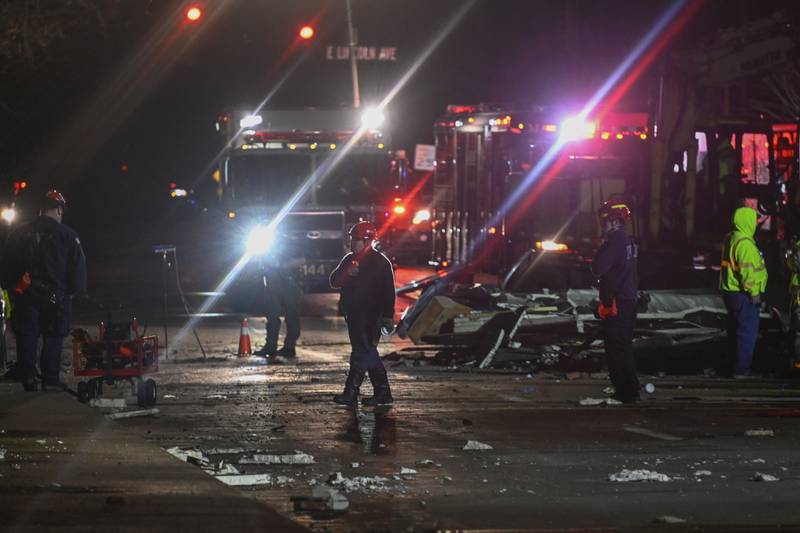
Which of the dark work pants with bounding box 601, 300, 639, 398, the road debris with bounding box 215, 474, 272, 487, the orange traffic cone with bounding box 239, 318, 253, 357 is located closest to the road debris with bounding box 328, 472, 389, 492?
the road debris with bounding box 215, 474, 272, 487

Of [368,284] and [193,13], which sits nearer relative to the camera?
[368,284]

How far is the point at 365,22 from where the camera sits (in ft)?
174

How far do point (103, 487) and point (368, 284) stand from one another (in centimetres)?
403

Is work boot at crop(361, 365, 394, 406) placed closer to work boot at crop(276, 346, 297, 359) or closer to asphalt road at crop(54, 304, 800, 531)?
asphalt road at crop(54, 304, 800, 531)

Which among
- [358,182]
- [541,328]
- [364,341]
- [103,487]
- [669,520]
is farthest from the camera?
[358,182]

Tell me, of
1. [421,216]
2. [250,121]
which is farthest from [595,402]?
[421,216]

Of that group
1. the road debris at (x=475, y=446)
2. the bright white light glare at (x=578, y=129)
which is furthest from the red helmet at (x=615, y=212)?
the bright white light glare at (x=578, y=129)

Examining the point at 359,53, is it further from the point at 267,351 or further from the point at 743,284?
the point at 743,284

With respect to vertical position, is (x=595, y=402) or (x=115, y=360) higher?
(x=115, y=360)

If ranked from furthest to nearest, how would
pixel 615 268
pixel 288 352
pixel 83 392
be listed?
pixel 288 352 < pixel 615 268 < pixel 83 392

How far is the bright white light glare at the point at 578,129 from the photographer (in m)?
22.0

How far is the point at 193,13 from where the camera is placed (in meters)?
20.4

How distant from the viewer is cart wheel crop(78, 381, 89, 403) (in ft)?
37.5

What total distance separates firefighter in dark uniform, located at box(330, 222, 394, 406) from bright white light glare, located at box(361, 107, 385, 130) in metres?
11.9
